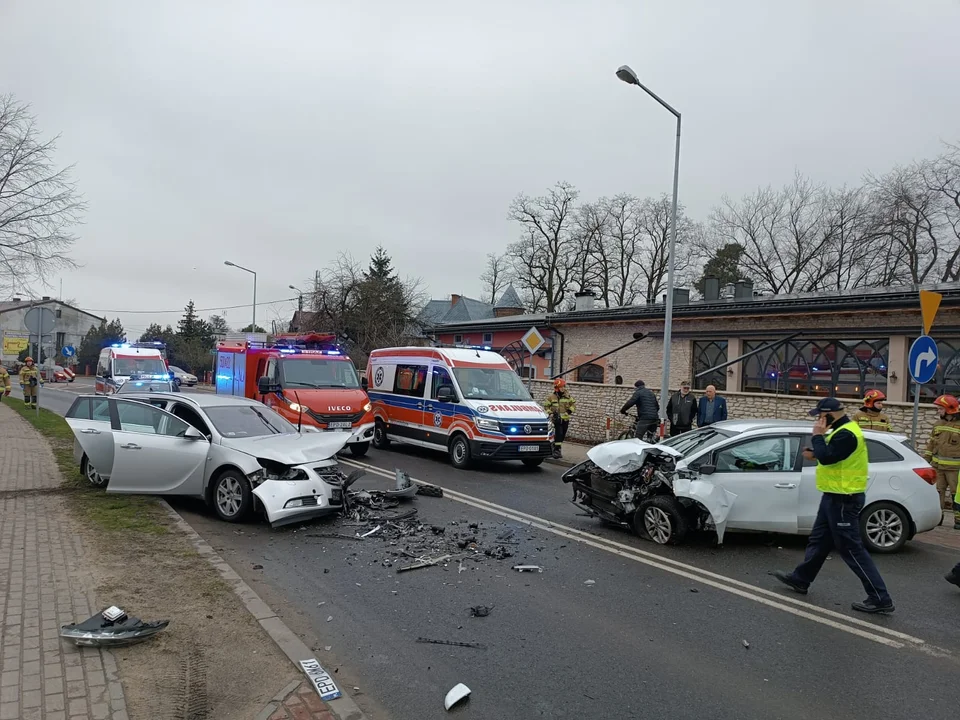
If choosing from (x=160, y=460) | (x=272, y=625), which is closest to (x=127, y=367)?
(x=160, y=460)

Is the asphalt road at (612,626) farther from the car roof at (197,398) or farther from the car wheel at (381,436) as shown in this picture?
the car wheel at (381,436)

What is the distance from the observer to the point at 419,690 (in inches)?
162

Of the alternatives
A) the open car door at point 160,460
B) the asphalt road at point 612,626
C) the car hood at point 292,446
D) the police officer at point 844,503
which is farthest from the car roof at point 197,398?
the police officer at point 844,503

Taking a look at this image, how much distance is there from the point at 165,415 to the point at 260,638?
16.1 feet

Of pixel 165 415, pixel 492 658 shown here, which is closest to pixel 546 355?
pixel 165 415

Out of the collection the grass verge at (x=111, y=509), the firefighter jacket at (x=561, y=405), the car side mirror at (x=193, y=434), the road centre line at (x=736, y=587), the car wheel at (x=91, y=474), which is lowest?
the road centre line at (x=736, y=587)

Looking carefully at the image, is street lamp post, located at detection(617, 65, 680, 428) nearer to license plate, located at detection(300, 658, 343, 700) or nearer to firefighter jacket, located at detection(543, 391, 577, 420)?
firefighter jacket, located at detection(543, 391, 577, 420)

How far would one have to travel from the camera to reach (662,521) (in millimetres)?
7562

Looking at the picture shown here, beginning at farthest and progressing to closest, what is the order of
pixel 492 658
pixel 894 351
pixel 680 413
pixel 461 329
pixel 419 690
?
1. pixel 461 329
2. pixel 894 351
3. pixel 680 413
4. pixel 492 658
5. pixel 419 690

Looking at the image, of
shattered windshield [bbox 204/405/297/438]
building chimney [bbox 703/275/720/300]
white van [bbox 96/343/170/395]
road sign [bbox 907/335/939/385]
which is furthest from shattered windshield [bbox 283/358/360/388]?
building chimney [bbox 703/275/720/300]

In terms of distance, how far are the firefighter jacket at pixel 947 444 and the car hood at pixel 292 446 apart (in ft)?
27.7

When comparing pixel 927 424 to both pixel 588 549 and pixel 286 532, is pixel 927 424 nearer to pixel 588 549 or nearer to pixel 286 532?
pixel 588 549

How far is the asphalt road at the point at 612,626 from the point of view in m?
4.08

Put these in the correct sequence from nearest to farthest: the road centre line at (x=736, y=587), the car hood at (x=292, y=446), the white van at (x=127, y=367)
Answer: the road centre line at (x=736, y=587)
the car hood at (x=292, y=446)
the white van at (x=127, y=367)
